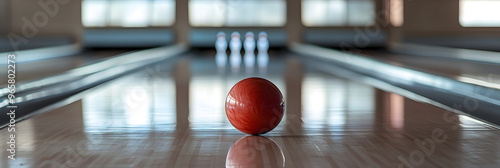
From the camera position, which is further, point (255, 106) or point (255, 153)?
point (255, 106)

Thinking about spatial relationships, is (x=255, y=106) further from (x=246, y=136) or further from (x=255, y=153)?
(x=255, y=153)

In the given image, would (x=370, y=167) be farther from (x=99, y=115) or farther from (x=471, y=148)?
(x=99, y=115)

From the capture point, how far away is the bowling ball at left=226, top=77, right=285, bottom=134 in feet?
7.18

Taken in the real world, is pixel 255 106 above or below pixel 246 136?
above

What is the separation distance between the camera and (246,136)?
226cm

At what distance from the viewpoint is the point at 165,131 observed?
2.39 m

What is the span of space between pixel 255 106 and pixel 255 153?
30 cm

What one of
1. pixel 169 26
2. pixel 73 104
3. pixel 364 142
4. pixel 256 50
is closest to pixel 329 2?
pixel 256 50

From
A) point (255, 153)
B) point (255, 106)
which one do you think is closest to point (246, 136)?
point (255, 106)

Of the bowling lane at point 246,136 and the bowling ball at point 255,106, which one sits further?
the bowling ball at point 255,106

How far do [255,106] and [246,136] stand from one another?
0.51 ft

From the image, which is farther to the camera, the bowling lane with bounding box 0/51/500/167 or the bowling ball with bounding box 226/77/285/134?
the bowling ball with bounding box 226/77/285/134

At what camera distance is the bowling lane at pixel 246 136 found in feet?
5.94

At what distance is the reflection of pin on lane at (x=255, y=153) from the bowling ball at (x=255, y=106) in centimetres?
6
